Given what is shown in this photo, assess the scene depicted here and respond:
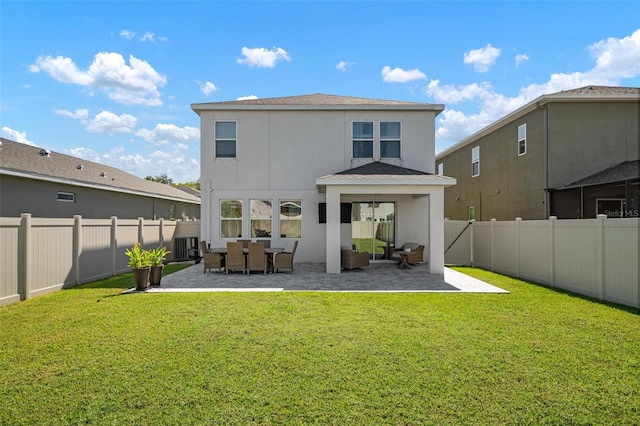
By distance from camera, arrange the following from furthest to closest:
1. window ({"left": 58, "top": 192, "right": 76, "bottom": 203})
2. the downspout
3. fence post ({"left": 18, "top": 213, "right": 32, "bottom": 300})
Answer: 1. window ({"left": 58, "top": 192, "right": 76, "bottom": 203})
2. the downspout
3. fence post ({"left": 18, "top": 213, "right": 32, "bottom": 300})

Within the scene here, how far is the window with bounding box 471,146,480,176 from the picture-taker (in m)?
20.5

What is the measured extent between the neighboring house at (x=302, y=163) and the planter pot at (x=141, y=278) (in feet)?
18.0

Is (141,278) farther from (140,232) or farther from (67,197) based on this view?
(67,197)

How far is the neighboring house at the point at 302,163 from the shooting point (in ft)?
46.8

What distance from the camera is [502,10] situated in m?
12.4

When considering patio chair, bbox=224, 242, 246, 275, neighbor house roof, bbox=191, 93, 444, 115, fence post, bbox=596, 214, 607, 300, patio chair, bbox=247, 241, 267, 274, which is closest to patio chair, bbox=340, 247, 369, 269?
patio chair, bbox=247, 241, 267, 274

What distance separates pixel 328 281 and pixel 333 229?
187cm

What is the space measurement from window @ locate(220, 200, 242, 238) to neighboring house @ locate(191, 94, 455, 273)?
0.04 meters

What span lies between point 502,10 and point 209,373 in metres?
14.9

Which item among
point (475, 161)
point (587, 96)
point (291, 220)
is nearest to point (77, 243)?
point (291, 220)

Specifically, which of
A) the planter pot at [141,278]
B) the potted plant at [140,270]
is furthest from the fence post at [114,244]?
the planter pot at [141,278]

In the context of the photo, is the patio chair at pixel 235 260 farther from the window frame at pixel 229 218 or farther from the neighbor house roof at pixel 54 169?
the neighbor house roof at pixel 54 169

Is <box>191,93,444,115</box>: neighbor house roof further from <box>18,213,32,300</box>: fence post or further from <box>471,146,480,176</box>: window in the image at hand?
<box>18,213,32,300</box>: fence post

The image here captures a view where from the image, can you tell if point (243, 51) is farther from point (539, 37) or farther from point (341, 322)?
point (341, 322)
